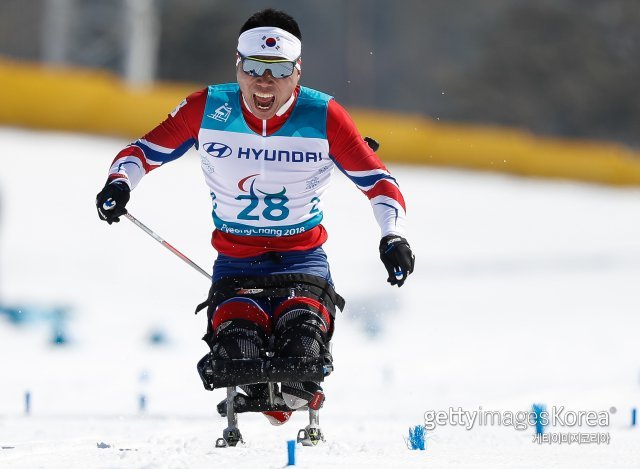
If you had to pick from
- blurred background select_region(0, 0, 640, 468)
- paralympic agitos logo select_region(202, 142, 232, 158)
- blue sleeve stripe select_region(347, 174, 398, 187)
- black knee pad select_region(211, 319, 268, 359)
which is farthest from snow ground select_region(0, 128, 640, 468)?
paralympic agitos logo select_region(202, 142, 232, 158)

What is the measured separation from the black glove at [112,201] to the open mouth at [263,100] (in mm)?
661

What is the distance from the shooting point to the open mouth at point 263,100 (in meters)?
5.41

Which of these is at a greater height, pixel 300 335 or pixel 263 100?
pixel 263 100

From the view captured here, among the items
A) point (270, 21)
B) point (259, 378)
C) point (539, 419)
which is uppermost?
point (270, 21)

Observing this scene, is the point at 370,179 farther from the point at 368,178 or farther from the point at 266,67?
the point at 266,67

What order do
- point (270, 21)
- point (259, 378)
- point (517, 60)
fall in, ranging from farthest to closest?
1. point (517, 60)
2. point (270, 21)
3. point (259, 378)

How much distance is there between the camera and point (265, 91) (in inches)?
213

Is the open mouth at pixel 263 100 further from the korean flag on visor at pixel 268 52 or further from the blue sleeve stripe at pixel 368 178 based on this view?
the blue sleeve stripe at pixel 368 178

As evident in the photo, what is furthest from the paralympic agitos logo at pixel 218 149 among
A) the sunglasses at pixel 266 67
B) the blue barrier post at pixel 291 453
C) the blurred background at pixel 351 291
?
the blue barrier post at pixel 291 453

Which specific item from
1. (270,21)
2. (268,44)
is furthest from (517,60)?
(268,44)

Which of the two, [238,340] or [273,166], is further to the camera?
[273,166]

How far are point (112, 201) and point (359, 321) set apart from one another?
5478 millimetres

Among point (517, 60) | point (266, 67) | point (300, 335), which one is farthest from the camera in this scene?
point (517, 60)

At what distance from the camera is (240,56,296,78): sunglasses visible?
543cm
